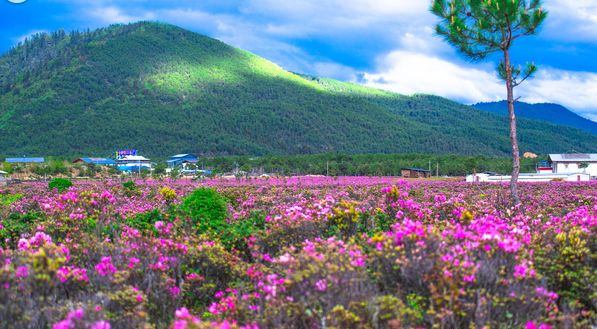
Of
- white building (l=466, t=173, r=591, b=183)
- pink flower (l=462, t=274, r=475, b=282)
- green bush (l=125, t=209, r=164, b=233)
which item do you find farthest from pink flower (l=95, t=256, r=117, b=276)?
white building (l=466, t=173, r=591, b=183)

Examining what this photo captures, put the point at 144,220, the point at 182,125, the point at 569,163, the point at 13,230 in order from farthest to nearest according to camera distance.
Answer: the point at 182,125 < the point at 569,163 < the point at 144,220 < the point at 13,230

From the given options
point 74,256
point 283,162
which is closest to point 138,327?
point 74,256

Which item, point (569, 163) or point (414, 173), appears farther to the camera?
point (569, 163)

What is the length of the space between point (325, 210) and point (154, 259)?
277cm

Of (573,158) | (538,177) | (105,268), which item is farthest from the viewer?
(573,158)

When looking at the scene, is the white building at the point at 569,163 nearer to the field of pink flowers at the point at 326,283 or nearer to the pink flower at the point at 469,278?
the field of pink flowers at the point at 326,283

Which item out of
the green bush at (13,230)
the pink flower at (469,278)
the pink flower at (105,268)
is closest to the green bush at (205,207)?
the green bush at (13,230)

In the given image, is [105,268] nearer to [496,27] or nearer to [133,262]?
[133,262]

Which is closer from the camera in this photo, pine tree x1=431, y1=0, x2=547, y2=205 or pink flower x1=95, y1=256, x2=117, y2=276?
pink flower x1=95, y1=256, x2=117, y2=276

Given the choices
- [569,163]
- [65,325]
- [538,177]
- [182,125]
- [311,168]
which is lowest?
[65,325]

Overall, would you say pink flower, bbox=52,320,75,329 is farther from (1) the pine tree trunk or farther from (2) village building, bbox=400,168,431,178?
(2) village building, bbox=400,168,431,178

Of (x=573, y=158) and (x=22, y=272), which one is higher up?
(x=573, y=158)

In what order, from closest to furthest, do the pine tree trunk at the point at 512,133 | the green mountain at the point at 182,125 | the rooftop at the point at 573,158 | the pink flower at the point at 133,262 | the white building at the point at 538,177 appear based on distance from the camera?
1. the pink flower at the point at 133,262
2. the pine tree trunk at the point at 512,133
3. the white building at the point at 538,177
4. the rooftop at the point at 573,158
5. the green mountain at the point at 182,125

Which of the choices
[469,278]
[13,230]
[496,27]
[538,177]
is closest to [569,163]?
[538,177]
